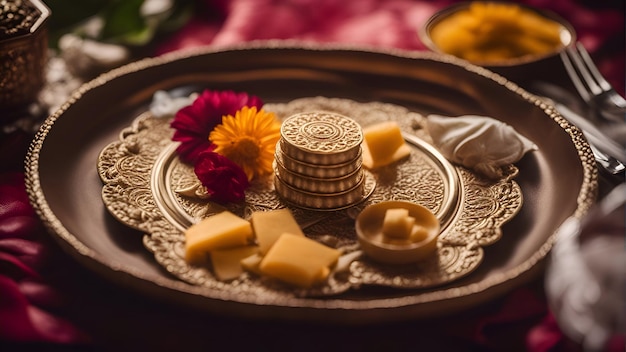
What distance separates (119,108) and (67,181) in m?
0.26

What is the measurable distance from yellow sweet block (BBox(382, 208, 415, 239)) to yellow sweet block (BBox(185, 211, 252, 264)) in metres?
0.21

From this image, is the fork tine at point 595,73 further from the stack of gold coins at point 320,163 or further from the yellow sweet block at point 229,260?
the yellow sweet block at point 229,260

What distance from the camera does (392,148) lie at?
1.34 meters

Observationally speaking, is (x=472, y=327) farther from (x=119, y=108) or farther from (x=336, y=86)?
(x=119, y=108)

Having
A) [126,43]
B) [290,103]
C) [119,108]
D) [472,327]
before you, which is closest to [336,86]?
[290,103]

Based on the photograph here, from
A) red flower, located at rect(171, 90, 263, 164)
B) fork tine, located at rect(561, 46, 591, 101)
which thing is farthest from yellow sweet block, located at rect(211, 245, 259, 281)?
fork tine, located at rect(561, 46, 591, 101)

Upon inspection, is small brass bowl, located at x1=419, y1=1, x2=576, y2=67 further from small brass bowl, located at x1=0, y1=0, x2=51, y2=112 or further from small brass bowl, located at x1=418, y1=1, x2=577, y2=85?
small brass bowl, located at x1=0, y1=0, x2=51, y2=112

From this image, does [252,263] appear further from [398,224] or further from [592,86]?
[592,86]

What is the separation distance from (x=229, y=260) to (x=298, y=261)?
0.12m

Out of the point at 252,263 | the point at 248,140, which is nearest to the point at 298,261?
the point at 252,263

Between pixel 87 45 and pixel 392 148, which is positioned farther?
pixel 87 45

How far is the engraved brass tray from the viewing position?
37.5 inches

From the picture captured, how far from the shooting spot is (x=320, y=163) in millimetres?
1192

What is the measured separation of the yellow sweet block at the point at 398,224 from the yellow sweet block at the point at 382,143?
249mm
